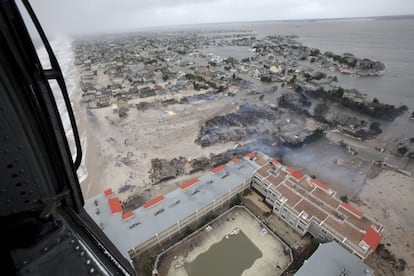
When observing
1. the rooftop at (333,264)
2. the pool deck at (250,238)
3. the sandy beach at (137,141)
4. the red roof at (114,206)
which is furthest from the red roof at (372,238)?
Result: the red roof at (114,206)

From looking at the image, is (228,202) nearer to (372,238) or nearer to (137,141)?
(372,238)

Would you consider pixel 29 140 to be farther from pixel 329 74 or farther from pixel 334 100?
pixel 329 74

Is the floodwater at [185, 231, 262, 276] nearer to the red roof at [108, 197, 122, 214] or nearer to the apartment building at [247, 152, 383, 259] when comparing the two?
the apartment building at [247, 152, 383, 259]

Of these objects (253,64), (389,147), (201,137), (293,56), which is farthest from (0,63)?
(293,56)

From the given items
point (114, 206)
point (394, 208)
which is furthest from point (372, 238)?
point (114, 206)

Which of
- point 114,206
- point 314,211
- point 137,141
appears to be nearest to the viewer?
point 114,206

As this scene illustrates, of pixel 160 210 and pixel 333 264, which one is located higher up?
pixel 160 210

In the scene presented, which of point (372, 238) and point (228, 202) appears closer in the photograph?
point (372, 238)
